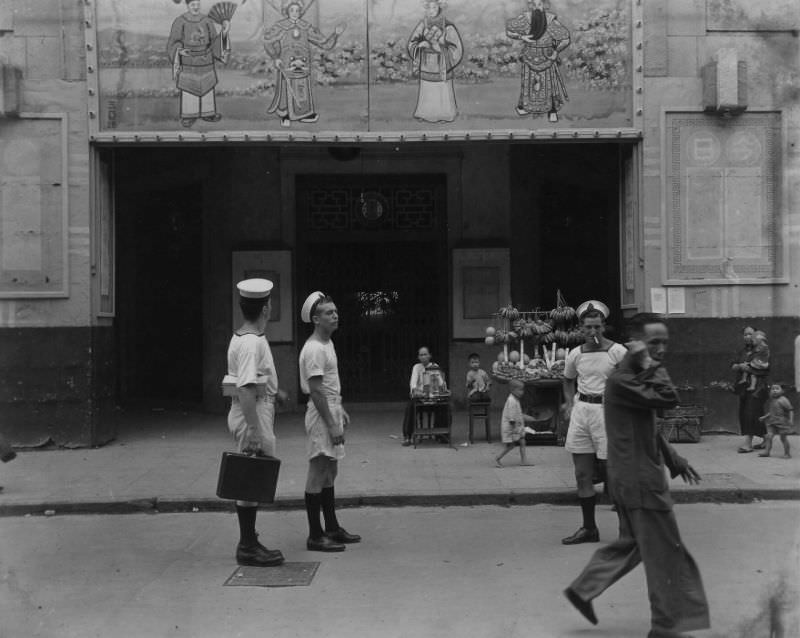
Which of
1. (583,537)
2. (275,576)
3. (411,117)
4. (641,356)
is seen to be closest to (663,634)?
(641,356)

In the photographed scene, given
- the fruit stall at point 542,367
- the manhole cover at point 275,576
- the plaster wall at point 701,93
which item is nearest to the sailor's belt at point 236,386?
the manhole cover at point 275,576

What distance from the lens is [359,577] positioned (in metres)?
6.34

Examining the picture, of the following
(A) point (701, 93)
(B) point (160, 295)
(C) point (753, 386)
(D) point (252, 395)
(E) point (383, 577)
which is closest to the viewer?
(E) point (383, 577)

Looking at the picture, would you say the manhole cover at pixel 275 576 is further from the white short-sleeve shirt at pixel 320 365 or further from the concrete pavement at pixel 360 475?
the concrete pavement at pixel 360 475

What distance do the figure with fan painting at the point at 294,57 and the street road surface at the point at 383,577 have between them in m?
5.84

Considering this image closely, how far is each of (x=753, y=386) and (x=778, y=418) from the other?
2.10ft

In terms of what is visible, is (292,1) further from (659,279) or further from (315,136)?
(659,279)

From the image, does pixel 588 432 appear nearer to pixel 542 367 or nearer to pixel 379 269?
pixel 542 367

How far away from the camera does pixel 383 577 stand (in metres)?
6.32

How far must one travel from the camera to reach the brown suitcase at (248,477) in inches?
256

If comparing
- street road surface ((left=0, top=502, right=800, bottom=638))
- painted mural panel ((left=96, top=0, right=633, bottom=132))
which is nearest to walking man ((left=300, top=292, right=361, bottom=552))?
street road surface ((left=0, top=502, right=800, bottom=638))

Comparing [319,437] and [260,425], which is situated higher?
[260,425]

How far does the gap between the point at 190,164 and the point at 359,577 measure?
1131cm

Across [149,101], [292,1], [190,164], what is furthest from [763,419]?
[190,164]
